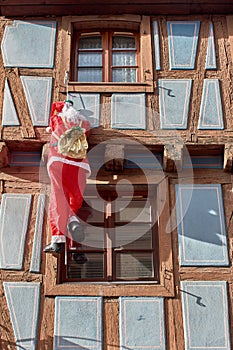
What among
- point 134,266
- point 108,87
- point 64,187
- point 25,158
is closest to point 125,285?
point 134,266

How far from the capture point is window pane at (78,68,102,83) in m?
8.86

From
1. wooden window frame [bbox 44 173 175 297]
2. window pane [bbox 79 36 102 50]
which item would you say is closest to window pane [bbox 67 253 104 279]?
wooden window frame [bbox 44 173 175 297]

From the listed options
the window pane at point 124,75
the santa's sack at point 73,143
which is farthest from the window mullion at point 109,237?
the window pane at point 124,75

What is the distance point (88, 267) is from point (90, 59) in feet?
9.98

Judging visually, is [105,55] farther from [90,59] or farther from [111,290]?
[111,290]

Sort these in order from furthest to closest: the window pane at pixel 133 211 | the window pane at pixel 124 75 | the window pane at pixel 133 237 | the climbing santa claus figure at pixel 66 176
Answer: the window pane at pixel 124 75 < the window pane at pixel 133 211 < the window pane at pixel 133 237 < the climbing santa claus figure at pixel 66 176

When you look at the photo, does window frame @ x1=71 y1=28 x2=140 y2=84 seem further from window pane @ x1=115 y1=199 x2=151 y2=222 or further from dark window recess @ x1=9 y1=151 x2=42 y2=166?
window pane @ x1=115 y1=199 x2=151 y2=222

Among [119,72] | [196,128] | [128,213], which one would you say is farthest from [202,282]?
[119,72]

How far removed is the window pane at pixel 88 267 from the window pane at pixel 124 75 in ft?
8.29

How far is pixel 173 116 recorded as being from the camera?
8.27 m

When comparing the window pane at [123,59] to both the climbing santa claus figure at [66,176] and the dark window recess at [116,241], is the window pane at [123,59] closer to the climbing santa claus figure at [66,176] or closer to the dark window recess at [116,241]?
the climbing santa claus figure at [66,176]

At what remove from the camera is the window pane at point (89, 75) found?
8.86m

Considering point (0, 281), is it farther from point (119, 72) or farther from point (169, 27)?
point (169, 27)

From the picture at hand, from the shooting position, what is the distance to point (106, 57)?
29.7 feet
